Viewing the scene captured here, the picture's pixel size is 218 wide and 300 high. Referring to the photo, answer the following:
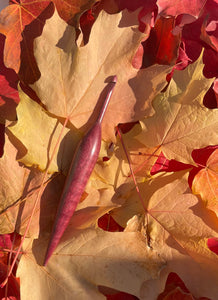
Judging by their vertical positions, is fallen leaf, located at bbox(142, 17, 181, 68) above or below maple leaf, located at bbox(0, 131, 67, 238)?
above

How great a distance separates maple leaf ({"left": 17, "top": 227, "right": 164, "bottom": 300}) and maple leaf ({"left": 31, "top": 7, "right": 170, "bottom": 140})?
0.46 ft

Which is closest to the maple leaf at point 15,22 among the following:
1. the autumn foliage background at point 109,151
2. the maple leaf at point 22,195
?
the autumn foliage background at point 109,151

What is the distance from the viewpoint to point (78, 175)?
0.38m

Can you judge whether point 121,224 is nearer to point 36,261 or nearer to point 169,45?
point 36,261

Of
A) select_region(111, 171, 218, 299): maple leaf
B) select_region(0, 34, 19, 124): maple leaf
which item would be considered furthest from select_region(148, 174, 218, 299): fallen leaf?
select_region(0, 34, 19, 124): maple leaf

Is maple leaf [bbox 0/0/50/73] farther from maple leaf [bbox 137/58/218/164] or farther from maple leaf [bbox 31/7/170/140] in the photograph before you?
maple leaf [bbox 137/58/218/164]

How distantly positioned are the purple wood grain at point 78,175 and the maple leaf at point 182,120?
6cm

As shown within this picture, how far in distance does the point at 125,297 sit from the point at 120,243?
0.34 ft

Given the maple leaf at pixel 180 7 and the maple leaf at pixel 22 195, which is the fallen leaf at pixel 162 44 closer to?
the maple leaf at pixel 180 7

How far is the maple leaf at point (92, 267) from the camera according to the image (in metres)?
0.37

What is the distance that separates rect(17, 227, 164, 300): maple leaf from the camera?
1.21ft

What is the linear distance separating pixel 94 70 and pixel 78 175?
0.39 feet

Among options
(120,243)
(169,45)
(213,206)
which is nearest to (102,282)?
(120,243)

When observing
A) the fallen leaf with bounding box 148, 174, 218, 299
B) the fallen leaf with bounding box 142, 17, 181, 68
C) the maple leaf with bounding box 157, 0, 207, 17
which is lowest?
the fallen leaf with bounding box 148, 174, 218, 299
